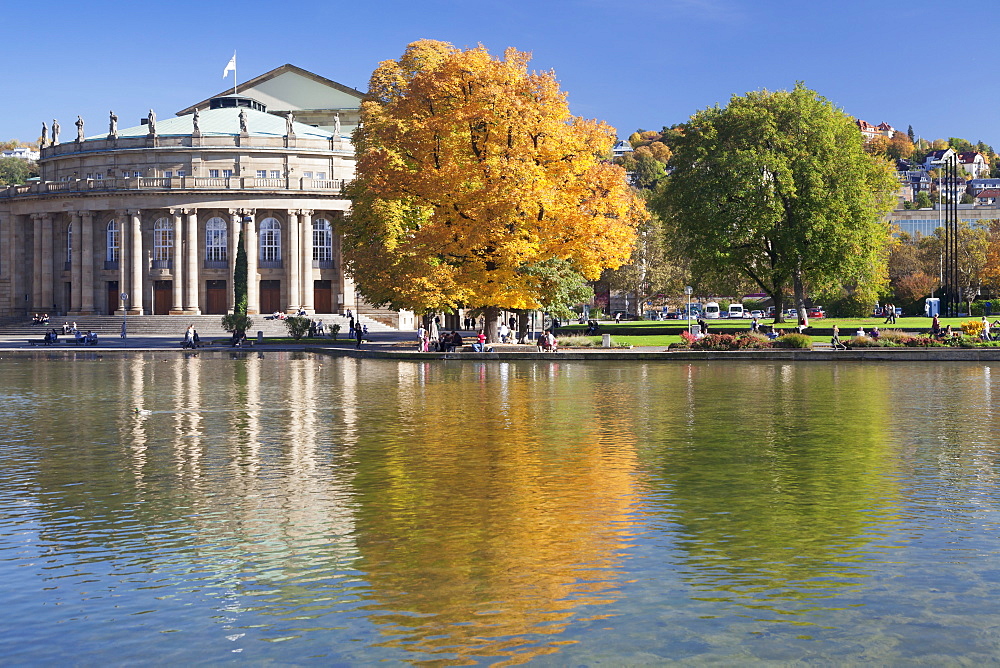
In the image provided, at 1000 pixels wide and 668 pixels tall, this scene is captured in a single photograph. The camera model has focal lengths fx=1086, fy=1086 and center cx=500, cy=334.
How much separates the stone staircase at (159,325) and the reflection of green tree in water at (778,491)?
7221cm

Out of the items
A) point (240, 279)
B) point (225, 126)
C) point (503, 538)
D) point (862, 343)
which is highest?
point (225, 126)

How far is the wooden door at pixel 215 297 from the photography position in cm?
11081

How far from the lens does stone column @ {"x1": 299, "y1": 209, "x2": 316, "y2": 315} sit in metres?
110

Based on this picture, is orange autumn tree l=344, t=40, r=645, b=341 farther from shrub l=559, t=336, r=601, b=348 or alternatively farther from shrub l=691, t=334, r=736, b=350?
shrub l=691, t=334, r=736, b=350

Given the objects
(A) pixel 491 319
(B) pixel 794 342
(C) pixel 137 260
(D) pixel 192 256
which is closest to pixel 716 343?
(B) pixel 794 342

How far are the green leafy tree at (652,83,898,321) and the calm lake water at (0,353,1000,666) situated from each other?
4746 centimetres

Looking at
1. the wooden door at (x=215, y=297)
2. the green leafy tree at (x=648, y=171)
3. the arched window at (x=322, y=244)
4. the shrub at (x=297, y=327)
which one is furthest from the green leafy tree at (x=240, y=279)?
the green leafy tree at (x=648, y=171)

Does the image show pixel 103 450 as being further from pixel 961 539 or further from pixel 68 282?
pixel 68 282

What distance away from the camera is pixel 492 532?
12.3 meters

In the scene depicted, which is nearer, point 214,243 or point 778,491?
point 778,491

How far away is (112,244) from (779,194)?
70.6m

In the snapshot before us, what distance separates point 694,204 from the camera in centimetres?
7350

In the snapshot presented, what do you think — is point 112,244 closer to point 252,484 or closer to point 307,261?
point 307,261

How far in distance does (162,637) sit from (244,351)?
60.7 meters
